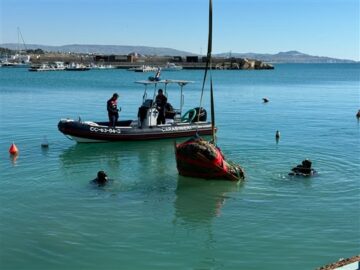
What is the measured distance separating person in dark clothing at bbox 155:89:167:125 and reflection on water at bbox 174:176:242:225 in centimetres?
765

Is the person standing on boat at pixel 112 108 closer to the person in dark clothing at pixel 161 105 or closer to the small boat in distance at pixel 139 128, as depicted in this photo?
the small boat in distance at pixel 139 128

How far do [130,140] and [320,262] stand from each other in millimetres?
14909

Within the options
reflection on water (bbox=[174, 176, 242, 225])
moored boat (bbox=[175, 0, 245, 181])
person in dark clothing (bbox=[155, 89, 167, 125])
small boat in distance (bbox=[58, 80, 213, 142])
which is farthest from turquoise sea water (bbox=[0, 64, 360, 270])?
person in dark clothing (bbox=[155, 89, 167, 125])

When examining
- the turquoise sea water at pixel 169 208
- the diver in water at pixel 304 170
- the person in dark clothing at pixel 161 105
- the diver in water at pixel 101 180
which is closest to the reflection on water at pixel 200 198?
the turquoise sea water at pixel 169 208

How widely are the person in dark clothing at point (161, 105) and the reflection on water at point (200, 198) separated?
25.1 ft

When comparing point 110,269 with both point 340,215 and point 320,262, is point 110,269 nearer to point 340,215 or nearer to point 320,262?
point 320,262

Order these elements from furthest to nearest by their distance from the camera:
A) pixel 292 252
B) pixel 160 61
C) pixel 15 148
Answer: pixel 160 61, pixel 15 148, pixel 292 252

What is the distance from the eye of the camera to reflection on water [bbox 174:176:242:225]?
45.9 ft

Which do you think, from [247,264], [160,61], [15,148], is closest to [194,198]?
[247,264]

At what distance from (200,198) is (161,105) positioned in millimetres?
10212

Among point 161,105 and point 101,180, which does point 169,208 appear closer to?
point 101,180

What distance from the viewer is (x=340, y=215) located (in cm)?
1423

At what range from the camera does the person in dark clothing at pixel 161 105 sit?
81.4 feet

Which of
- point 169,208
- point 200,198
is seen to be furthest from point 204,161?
point 169,208
